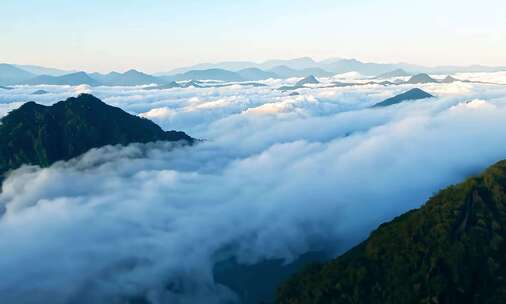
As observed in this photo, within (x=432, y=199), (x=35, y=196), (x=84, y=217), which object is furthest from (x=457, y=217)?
(x=35, y=196)

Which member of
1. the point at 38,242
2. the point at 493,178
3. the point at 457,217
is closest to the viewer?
the point at 457,217

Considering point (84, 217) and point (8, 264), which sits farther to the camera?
point (84, 217)

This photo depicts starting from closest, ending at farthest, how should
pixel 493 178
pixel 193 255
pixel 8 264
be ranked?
pixel 493 178, pixel 8 264, pixel 193 255

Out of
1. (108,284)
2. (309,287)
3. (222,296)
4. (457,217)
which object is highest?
(457,217)

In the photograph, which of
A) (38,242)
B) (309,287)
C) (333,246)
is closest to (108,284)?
(38,242)

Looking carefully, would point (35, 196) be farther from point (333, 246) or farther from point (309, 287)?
point (309, 287)

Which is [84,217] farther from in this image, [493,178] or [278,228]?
[493,178]

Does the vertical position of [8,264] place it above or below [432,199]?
below
